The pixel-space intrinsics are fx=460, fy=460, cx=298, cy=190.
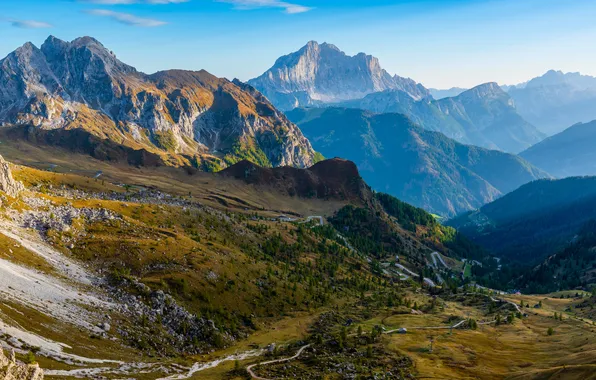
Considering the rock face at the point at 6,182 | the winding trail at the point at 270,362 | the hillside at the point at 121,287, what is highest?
the rock face at the point at 6,182

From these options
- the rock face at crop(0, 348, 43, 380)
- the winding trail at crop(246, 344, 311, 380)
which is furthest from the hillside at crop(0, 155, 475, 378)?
the rock face at crop(0, 348, 43, 380)

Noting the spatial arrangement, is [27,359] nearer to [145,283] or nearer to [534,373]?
[145,283]

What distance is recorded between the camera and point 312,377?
98.4 metres

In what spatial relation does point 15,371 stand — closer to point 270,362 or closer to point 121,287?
point 121,287

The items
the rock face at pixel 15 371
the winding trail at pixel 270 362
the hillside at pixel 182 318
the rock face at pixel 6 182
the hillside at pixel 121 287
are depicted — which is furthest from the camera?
the rock face at pixel 6 182

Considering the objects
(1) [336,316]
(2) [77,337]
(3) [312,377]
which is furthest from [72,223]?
(1) [336,316]

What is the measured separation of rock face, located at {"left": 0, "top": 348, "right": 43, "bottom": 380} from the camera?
52000 millimetres

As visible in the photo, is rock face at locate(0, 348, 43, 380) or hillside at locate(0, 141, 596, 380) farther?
hillside at locate(0, 141, 596, 380)

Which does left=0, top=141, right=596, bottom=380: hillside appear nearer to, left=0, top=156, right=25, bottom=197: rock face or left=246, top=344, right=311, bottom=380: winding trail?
left=0, top=156, right=25, bottom=197: rock face

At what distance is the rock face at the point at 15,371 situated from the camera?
52000mm

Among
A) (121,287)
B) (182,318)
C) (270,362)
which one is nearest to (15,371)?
(121,287)

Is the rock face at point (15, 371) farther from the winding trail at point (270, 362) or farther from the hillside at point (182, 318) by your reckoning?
the winding trail at point (270, 362)

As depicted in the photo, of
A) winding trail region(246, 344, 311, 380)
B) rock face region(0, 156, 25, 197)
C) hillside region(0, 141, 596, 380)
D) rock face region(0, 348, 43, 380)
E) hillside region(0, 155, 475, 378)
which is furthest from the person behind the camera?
rock face region(0, 156, 25, 197)

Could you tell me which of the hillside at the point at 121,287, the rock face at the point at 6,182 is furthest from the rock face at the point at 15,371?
the rock face at the point at 6,182
